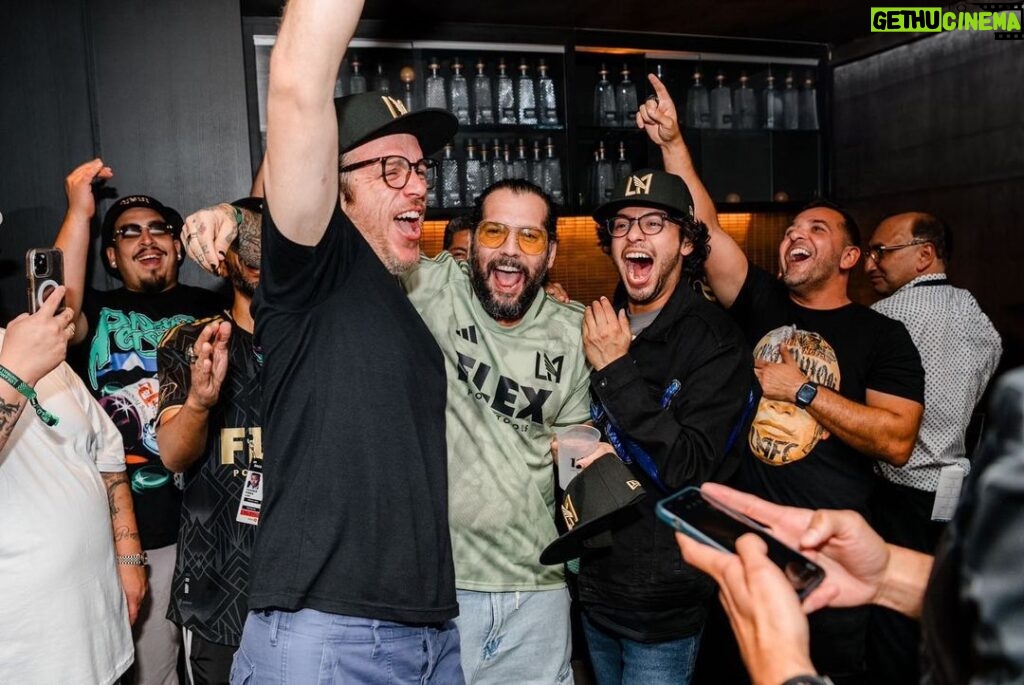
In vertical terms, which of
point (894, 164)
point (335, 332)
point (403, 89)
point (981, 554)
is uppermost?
point (403, 89)

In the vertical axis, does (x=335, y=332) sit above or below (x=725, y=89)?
below

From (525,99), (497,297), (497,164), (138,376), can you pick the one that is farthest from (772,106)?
(138,376)

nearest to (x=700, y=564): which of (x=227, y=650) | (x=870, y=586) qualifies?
(x=870, y=586)

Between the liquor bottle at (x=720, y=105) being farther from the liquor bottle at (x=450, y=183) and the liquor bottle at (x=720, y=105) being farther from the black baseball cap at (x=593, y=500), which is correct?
the black baseball cap at (x=593, y=500)

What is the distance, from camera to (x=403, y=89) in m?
4.17

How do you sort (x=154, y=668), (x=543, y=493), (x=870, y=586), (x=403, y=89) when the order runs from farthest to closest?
(x=403, y=89) → (x=154, y=668) → (x=543, y=493) → (x=870, y=586)

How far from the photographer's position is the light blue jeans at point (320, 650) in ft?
4.43

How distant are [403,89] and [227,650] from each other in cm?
300

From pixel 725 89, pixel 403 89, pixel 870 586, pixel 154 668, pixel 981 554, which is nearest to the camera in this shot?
pixel 981 554

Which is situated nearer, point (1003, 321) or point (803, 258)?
point (803, 258)

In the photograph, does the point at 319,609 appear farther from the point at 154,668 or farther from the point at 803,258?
the point at 803,258

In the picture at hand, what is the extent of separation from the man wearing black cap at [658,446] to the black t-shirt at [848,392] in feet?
1.36

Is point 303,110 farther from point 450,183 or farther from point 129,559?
point 450,183

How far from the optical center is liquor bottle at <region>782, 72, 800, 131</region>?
4.91 metres
